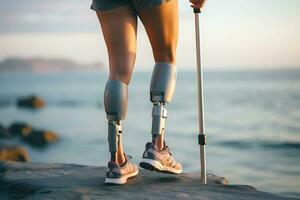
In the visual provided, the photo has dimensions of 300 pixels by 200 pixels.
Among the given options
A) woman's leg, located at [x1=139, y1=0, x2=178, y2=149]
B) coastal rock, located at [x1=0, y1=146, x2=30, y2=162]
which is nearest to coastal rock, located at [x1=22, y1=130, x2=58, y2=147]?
coastal rock, located at [x1=0, y1=146, x2=30, y2=162]

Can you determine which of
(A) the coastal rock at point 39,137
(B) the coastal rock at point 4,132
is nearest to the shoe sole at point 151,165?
(A) the coastal rock at point 39,137

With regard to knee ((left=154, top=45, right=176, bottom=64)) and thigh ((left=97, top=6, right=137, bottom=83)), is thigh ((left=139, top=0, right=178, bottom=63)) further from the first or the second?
thigh ((left=97, top=6, right=137, bottom=83))

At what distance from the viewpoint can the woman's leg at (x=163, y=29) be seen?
3730 millimetres

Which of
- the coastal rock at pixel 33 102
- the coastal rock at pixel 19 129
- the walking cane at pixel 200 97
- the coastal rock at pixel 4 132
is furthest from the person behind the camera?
the coastal rock at pixel 33 102

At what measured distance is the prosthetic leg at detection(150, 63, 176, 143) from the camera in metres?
3.87

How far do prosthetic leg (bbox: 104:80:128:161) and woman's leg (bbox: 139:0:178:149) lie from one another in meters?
0.36

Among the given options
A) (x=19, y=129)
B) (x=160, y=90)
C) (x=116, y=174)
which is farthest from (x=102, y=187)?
(x=19, y=129)

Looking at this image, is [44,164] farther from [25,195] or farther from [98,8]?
[98,8]

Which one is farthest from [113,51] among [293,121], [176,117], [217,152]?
[176,117]

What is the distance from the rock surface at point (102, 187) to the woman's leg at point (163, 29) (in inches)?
34.7

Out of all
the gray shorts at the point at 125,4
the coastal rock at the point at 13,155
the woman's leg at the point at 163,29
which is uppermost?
the gray shorts at the point at 125,4

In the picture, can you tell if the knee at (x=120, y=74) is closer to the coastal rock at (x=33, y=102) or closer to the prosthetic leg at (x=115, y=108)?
the prosthetic leg at (x=115, y=108)

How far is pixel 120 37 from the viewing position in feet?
12.3

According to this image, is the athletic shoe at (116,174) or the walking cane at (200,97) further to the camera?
the walking cane at (200,97)
